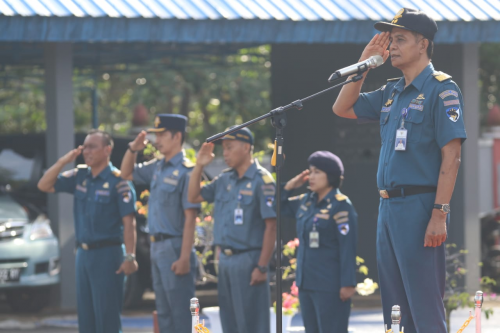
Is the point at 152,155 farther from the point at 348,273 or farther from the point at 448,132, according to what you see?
the point at 448,132

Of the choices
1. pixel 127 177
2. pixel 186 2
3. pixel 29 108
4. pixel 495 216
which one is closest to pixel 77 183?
pixel 127 177

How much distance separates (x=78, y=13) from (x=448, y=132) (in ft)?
18.3

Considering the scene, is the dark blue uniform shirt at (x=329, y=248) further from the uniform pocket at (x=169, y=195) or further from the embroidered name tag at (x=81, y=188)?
the embroidered name tag at (x=81, y=188)

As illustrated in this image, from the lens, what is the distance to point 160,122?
7.61 metres

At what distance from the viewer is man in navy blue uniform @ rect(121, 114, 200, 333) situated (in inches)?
292

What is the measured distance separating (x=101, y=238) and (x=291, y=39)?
135 inches

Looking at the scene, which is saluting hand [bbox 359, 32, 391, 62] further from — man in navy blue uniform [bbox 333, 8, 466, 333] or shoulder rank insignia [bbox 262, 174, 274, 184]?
shoulder rank insignia [bbox 262, 174, 274, 184]

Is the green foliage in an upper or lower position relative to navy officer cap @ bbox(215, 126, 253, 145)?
upper

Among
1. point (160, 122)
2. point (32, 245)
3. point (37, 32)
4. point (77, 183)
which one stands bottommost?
point (32, 245)

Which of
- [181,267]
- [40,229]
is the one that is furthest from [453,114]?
[40,229]

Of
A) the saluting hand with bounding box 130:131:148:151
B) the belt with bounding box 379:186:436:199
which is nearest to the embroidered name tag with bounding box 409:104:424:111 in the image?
the belt with bounding box 379:186:436:199

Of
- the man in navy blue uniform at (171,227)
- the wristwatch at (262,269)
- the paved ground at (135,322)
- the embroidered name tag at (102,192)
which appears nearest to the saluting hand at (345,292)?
the wristwatch at (262,269)

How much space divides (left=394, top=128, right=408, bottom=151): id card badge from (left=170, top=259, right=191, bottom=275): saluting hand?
2.81 meters

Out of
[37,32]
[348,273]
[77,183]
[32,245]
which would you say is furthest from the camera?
[32,245]
